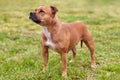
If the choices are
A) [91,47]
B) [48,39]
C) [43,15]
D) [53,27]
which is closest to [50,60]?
[91,47]

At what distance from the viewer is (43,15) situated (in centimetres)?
684

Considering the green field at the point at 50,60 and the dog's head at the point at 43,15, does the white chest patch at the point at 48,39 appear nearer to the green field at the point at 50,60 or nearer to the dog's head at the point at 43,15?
the dog's head at the point at 43,15

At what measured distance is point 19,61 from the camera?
8711 mm

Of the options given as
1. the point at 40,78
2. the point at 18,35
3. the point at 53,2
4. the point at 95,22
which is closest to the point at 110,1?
the point at 53,2

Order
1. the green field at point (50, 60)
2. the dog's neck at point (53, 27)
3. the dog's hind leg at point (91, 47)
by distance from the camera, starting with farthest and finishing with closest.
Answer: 1. the dog's hind leg at point (91, 47)
2. the green field at point (50, 60)
3. the dog's neck at point (53, 27)

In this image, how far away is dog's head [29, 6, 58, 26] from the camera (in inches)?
267

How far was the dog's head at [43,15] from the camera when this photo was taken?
6.77 m

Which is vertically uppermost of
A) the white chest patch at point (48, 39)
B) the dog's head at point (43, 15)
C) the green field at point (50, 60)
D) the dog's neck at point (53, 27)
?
the dog's head at point (43, 15)

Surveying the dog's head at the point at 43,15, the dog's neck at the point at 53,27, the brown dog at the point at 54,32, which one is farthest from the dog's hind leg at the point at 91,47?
the dog's head at the point at 43,15

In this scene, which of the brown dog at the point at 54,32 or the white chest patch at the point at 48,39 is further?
the white chest patch at the point at 48,39

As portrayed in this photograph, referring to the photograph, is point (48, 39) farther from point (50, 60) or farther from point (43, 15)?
point (50, 60)

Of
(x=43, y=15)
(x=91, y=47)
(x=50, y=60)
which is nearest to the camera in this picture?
(x=43, y=15)

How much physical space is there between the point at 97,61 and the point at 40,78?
2608 millimetres

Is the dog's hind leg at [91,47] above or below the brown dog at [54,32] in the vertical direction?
below
